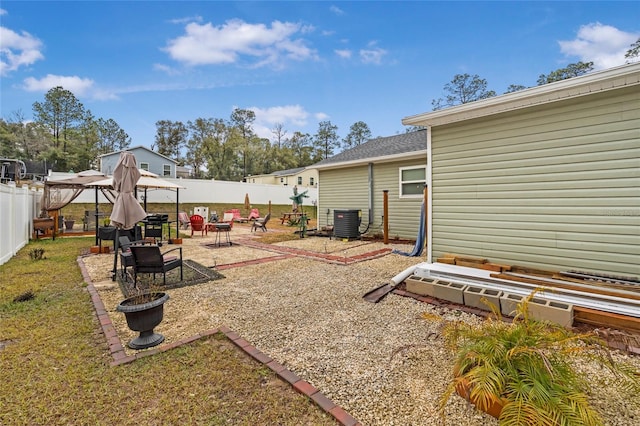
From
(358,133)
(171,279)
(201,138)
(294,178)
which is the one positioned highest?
(358,133)

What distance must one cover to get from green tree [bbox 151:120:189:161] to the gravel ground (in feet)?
129

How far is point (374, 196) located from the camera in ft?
→ 33.9

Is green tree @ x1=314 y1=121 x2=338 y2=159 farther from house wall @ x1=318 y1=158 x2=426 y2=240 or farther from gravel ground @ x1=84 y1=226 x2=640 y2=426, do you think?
gravel ground @ x1=84 y1=226 x2=640 y2=426

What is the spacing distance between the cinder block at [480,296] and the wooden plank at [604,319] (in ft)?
2.41

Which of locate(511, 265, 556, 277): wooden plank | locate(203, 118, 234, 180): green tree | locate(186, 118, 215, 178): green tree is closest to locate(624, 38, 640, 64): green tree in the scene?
locate(511, 265, 556, 277): wooden plank

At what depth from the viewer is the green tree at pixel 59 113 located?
31.2 meters

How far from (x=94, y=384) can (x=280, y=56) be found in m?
17.6

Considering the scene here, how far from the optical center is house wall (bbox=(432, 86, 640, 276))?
3707 millimetres

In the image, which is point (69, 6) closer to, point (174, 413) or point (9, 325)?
point (9, 325)

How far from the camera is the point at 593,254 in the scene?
391cm

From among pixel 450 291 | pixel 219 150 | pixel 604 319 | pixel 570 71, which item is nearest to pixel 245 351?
pixel 450 291

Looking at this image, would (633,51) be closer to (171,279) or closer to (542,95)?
(542,95)

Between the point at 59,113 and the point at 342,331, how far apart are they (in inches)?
1703

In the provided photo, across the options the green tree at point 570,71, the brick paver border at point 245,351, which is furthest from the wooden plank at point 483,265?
the green tree at point 570,71
